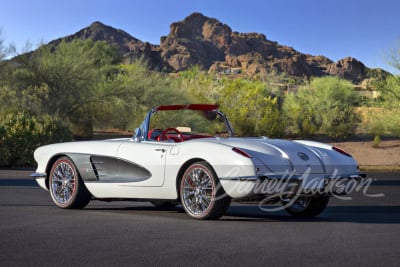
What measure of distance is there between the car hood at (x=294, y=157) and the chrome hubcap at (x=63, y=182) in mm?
2622

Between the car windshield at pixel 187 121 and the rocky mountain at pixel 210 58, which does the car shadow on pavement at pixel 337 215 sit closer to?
the car windshield at pixel 187 121

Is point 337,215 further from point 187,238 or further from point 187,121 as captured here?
point 187,121

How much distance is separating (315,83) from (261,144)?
58.5 meters

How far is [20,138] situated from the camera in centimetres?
2712

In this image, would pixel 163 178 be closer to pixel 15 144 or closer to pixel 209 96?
pixel 15 144

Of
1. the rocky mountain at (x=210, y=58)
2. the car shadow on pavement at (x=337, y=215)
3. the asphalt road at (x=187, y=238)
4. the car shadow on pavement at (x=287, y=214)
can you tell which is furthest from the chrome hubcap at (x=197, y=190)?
the rocky mountain at (x=210, y=58)

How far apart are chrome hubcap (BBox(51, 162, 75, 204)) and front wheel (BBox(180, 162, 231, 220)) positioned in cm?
222

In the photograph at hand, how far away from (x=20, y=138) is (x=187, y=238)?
20895 mm

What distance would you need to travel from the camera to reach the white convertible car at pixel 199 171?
869cm

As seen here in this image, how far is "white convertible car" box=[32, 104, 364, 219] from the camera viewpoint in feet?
28.5

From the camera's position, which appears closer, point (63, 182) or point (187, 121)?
point (63, 182)

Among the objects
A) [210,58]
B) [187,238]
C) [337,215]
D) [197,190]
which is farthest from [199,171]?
[210,58]

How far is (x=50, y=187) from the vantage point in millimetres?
10984

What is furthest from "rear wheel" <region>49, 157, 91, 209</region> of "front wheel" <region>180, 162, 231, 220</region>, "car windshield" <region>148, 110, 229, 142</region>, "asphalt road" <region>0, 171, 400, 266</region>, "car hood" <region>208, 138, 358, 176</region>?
"car windshield" <region>148, 110, 229, 142</region>
